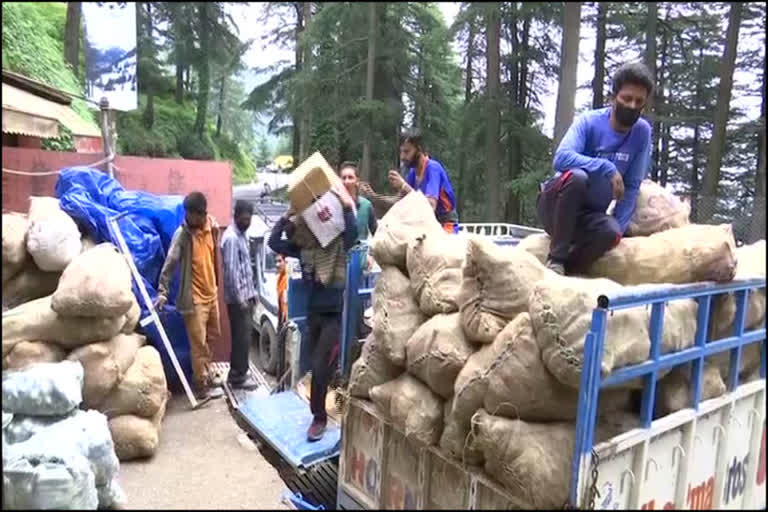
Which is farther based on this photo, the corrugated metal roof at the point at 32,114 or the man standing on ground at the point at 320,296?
the man standing on ground at the point at 320,296

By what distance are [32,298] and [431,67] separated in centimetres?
306

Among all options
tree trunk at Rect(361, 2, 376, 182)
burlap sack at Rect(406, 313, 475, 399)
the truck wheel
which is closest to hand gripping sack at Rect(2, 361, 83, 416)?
burlap sack at Rect(406, 313, 475, 399)

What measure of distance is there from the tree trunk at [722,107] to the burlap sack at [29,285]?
10.7 feet

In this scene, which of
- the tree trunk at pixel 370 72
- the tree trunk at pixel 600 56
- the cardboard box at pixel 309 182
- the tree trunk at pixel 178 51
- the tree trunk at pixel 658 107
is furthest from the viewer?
the cardboard box at pixel 309 182

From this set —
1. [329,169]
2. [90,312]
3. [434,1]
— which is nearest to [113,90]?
[434,1]

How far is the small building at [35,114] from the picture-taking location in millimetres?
3585

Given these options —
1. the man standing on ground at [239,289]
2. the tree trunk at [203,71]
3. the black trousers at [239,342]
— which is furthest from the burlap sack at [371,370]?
the black trousers at [239,342]

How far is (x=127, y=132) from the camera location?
326 centimetres

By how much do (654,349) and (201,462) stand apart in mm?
2209

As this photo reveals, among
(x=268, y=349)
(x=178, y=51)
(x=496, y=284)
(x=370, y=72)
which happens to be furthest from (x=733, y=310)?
(x=268, y=349)

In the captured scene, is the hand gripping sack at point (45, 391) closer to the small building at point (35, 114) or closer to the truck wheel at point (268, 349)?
the small building at point (35, 114)

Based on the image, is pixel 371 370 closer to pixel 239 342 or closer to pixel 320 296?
pixel 320 296

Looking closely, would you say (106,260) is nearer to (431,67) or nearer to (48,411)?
(48,411)

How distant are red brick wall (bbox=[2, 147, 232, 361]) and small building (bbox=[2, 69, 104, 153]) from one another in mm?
174
